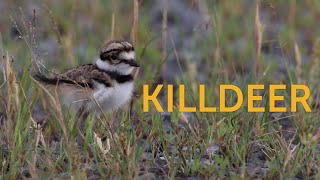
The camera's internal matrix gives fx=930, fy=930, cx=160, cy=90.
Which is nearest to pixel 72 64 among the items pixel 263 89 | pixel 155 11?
pixel 263 89

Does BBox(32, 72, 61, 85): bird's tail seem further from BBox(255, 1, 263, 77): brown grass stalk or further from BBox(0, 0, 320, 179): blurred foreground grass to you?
BBox(255, 1, 263, 77): brown grass stalk

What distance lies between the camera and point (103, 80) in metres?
5.09

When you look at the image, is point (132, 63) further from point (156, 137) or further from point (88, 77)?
point (156, 137)

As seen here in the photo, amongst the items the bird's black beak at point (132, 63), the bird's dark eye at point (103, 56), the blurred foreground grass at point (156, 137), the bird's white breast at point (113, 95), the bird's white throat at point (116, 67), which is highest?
the bird's dark eye at point (103, 56)

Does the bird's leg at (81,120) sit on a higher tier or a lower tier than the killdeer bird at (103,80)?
lower

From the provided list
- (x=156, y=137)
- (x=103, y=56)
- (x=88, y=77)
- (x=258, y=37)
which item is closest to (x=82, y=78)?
(x=88, y=77)

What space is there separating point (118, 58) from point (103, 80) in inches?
5.8

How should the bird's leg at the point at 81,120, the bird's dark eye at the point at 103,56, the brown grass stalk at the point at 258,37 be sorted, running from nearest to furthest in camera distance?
the bird's leg at the point at 81,120 → the bird's dark eye at the point at 103,56 → the brown grass stalk at the point at 258,37

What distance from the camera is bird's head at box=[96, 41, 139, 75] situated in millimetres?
5105

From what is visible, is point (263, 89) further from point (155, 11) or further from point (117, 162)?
point (155, 11)

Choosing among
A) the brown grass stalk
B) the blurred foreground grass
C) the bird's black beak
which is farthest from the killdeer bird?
the brown grass stalk

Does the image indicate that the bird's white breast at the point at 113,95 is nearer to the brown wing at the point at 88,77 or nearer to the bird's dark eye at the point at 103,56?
the brown wing at the point at 88,77

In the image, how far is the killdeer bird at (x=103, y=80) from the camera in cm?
509

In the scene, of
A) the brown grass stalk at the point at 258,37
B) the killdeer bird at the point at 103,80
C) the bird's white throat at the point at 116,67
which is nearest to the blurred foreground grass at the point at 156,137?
the brown grass stalk at the point at 258,37
